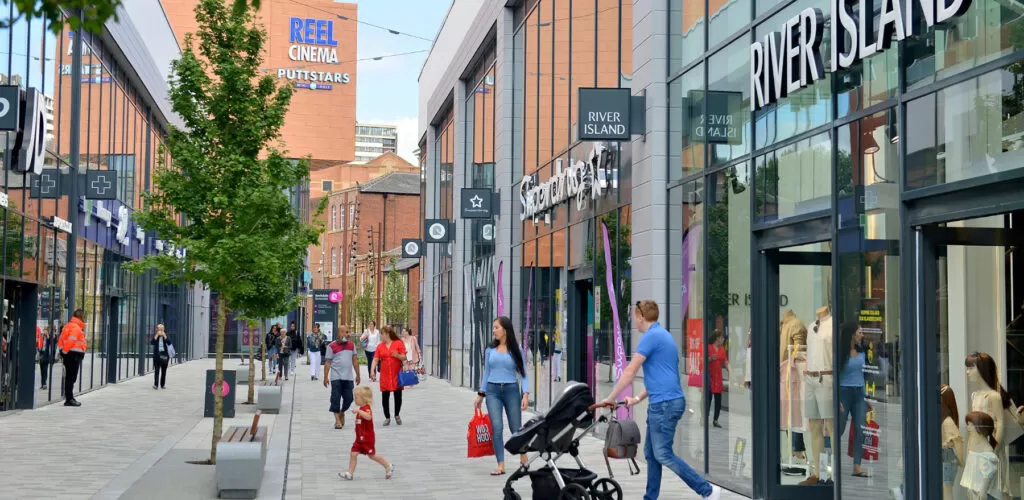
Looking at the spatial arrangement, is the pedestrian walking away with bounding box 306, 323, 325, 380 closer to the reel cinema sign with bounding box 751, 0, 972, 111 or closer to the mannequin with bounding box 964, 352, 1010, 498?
the reel cinema sign with bounding box 751, 0, 972, 111

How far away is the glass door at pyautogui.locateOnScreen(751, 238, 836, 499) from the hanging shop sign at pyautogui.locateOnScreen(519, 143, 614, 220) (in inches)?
225

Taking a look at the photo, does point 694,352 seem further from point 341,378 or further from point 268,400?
point 268,400

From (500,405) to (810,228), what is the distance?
4.34 metres

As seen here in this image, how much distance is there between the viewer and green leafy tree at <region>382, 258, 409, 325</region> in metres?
81.2

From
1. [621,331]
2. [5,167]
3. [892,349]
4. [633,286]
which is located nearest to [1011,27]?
Answer: [892,349]

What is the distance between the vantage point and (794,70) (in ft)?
33.6

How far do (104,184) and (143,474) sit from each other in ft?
49.8

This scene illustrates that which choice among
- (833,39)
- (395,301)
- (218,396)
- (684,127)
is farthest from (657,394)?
(395,301)

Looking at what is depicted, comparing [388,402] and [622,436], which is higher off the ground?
[622,436]

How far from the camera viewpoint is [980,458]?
325 inches

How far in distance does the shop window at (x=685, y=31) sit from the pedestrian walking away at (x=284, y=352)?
22084 millimetres

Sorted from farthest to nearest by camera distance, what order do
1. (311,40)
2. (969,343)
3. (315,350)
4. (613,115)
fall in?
(311,40) < (315,350) < (613,115) < (969,343)

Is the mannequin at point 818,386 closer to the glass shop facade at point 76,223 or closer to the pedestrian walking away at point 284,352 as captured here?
the glass shop facade at point 76,223

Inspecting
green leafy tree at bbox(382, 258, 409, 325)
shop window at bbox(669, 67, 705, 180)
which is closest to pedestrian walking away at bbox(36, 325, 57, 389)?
shop window at bbox(669, 67, 705, 180)
